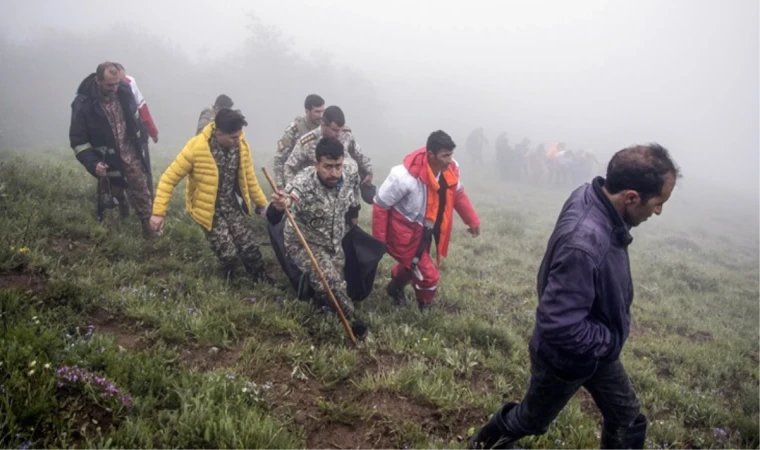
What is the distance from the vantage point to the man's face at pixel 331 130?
6.45 meters

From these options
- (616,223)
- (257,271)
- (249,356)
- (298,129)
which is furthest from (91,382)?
(298,129)

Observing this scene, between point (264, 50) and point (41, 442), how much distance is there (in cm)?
4584

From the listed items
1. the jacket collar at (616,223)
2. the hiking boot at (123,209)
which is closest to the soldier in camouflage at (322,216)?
the jacket collar at (616,223)

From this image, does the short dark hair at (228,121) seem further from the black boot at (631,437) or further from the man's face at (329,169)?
the black boot at (631,437)

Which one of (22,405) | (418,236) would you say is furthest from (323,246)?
(22,405)

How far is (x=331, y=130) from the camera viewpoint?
649 cm

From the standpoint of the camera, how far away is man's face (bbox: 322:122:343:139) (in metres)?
6.45

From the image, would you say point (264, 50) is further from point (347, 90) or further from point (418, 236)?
point (418, 236)

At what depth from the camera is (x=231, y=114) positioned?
534cm

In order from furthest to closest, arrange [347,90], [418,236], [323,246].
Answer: [347,90], [418,236], [323,246]

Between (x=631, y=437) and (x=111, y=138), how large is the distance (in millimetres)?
7171

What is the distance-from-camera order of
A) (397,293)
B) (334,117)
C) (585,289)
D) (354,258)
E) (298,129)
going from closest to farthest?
1. (585,289)
2. (354,258)
3. (334,117)
4. (397,293)
5. (298,129)

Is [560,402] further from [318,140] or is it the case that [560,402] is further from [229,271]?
[318,140]

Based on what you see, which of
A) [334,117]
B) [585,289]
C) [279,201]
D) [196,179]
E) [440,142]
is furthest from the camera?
[334,117]
